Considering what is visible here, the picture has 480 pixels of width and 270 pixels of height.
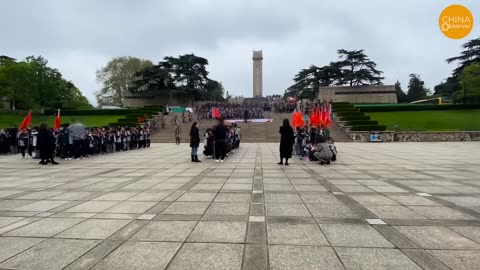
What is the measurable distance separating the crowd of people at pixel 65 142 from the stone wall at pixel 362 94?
46.1 m

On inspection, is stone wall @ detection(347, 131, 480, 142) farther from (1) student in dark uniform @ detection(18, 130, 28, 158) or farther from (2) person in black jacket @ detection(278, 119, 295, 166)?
(1) student in dark uniform @ detection(18, 130, 28, 158)

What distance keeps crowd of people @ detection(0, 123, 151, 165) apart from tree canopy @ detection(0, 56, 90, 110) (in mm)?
33931

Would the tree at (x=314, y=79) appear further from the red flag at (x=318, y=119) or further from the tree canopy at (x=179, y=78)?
the red flag at (x=318, y=119)

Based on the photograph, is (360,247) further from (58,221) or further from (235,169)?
(235,169)

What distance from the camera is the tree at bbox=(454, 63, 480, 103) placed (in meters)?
45.6

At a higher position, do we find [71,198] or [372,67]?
[372,67]

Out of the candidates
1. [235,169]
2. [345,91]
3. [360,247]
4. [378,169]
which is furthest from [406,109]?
[360,247]

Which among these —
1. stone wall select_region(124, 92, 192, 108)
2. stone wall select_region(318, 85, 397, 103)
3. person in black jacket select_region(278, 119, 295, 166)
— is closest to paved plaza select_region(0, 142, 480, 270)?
→ person in black jacket select_region(278, 119, 295, 166)

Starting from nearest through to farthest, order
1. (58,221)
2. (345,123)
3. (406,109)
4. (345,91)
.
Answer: (58,221) → (345,123) → (406,109) → (345,91)

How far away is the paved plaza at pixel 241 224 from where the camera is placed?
138 inches

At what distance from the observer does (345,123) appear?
33.7 m

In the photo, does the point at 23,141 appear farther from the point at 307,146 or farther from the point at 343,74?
the point at 343,74

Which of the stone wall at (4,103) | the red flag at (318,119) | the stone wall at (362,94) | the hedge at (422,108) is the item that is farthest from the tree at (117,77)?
the red flag at (318,119)

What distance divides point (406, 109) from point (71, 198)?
1876 inches
